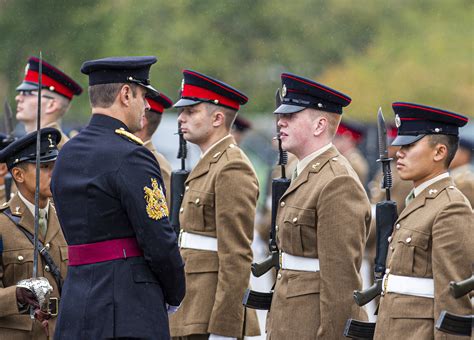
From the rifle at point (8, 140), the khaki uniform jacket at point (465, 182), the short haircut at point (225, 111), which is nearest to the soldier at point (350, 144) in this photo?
the khaki uniform jacket at point (465, 182)

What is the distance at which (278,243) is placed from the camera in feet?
22.5

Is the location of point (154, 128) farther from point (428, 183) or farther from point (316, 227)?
point (428, 183)

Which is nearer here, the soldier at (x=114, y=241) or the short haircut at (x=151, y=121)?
the soldier at (x=114, y=241)

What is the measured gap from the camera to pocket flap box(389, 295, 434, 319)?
6.01 metres

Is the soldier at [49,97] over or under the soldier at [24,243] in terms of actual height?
over

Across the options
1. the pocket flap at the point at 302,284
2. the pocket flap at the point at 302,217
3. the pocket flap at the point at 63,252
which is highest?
the pocket flap at the point at 302,217

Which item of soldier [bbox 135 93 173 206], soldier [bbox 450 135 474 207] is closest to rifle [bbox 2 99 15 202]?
soldier [bbox 135 93 173 206]

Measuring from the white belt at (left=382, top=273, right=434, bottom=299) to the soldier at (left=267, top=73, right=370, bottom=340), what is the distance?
0.26 m

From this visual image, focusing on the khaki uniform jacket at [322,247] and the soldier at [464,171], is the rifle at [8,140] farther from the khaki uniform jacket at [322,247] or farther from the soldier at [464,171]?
the soldier at [464,171]

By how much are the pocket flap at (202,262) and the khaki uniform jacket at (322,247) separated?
0.69 metres

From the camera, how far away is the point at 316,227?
651 centimetres

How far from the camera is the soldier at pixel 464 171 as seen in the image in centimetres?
913

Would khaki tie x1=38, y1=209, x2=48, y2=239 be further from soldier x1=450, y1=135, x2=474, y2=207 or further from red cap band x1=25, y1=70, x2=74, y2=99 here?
soldier x1=450, y1=135, x2=474, y2=207

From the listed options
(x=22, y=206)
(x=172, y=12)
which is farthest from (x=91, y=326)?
(x=172, y=12)
